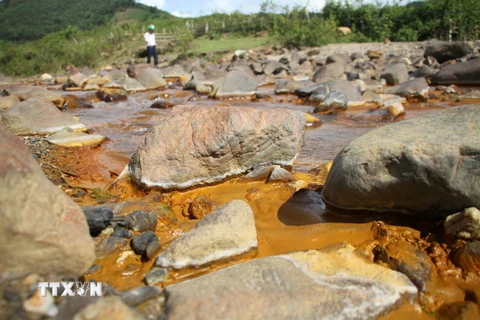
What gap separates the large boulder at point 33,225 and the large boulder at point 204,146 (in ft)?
5.21

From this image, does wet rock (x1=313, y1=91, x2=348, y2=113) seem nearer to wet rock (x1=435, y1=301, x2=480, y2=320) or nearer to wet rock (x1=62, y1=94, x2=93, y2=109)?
wet rock (x1=62, y1=94, x2=93, y2=109)

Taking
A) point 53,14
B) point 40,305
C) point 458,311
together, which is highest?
point 53,14

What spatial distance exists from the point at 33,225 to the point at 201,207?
4.87ft

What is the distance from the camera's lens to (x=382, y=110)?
830 cm

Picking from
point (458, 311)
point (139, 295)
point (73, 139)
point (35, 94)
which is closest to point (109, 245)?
point (139, 295)

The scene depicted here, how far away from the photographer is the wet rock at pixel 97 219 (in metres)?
2.58

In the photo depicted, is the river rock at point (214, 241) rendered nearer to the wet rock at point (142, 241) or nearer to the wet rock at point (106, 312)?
the wet rock at point (142, 241)

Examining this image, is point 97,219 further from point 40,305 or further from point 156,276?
point 40,305

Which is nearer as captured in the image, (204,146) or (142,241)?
(142,241)

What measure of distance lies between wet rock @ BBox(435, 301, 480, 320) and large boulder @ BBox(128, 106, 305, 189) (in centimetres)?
216

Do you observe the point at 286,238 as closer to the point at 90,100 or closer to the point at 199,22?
the point at 90,100

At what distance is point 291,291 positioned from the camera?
6.32ft

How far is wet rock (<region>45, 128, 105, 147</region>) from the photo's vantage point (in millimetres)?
5426

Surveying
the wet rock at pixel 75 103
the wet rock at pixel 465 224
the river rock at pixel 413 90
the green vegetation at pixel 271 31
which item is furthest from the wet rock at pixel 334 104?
the green vegetation at pixel 271 31
